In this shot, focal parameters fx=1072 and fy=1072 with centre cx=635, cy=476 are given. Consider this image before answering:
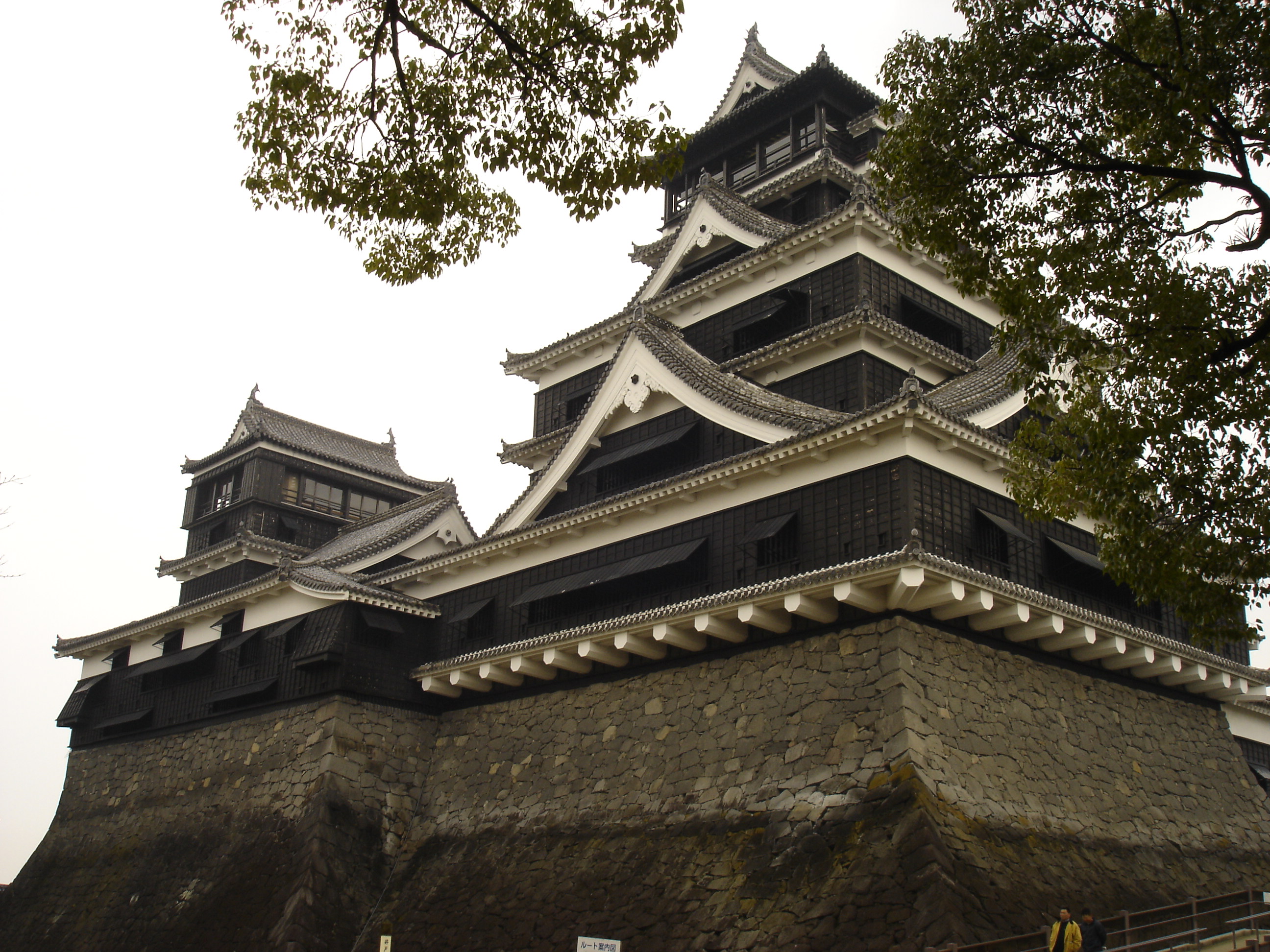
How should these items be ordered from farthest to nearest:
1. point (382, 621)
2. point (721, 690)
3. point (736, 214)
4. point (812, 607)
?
point (736, 214)
point (382, 621)
point (721, 690)
point (812, 607)

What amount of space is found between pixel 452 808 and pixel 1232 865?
13.1m

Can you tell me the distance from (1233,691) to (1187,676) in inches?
56.9

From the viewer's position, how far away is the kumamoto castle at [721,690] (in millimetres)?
14336

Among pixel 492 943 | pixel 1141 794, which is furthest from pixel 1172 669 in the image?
pixel 492 943

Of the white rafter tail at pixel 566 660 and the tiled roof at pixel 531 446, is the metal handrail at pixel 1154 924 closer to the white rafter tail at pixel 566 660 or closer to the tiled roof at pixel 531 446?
the white rafter tail at pixel 566 660

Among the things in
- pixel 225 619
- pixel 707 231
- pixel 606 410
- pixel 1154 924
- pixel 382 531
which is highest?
pixel 707 231

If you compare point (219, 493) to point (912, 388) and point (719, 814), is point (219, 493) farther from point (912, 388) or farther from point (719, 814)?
point (912, 388)

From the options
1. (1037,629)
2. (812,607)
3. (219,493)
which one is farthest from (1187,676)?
(219,493)

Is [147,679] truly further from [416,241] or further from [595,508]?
[416,241]

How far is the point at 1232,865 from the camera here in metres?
16.8

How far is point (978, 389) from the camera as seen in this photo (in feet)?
61.4

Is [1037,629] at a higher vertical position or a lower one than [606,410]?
lower

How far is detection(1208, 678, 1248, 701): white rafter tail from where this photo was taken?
60.6ft

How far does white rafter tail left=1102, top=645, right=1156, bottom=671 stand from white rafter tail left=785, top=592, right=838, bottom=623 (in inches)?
196
